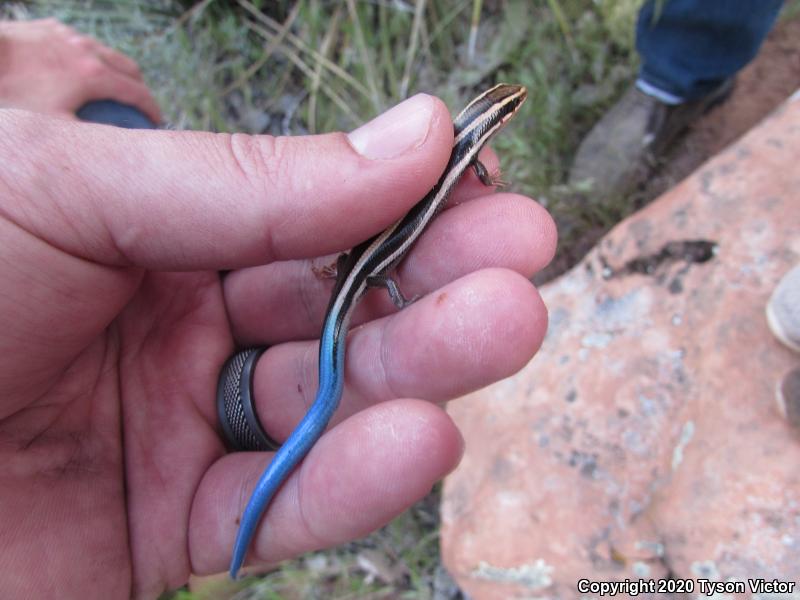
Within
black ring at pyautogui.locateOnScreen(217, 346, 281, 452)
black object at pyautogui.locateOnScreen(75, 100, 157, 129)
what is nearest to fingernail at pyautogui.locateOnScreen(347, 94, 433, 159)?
black ring at pyautogui.locateOnScreen(217, 346, 281, 452)

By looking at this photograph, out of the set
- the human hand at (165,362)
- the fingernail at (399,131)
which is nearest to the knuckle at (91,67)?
the human hand at (165,362)

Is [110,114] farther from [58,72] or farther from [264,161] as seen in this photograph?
[264,161]

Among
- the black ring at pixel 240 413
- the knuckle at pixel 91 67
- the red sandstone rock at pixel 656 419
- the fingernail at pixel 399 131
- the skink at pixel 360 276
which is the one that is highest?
the fingernail at pixel 399 131

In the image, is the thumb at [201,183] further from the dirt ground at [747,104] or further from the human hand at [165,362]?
the dirt ground at [747,104]

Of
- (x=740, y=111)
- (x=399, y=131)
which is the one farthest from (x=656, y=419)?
(x=740, y=111)

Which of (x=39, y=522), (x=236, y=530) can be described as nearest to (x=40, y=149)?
(x=39, y=522)

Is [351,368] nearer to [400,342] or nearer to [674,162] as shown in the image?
[400,342]
